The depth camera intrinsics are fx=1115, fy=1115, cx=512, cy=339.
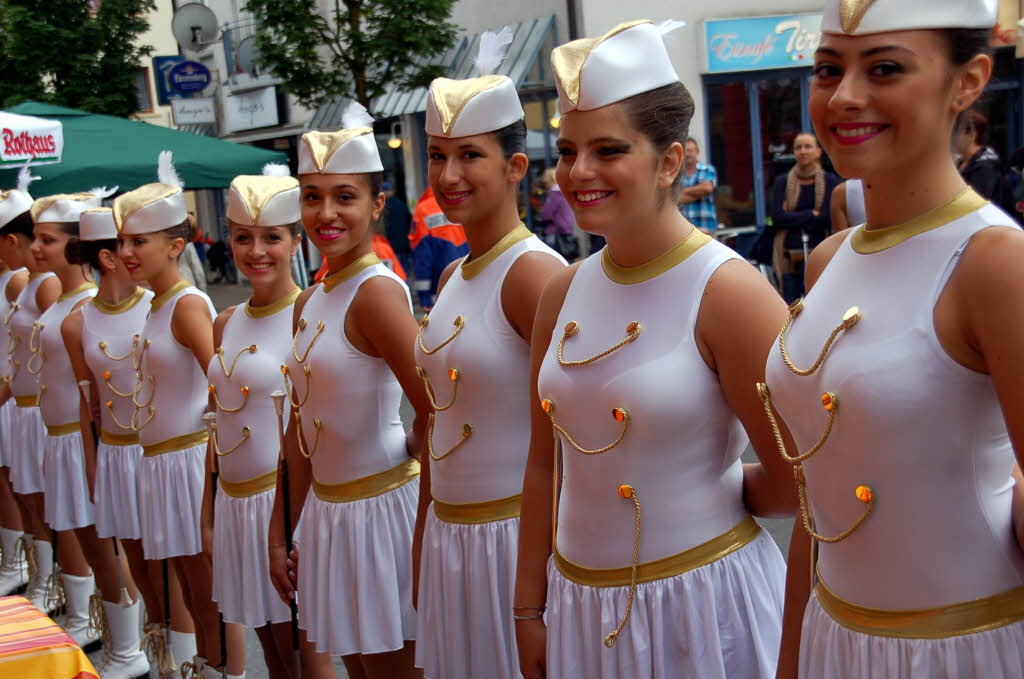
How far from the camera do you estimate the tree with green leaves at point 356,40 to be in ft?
43.5

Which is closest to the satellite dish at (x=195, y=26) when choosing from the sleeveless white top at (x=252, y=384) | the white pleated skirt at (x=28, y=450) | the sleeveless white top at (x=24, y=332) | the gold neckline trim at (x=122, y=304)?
the sleeveless white top at (x=24, y=332)

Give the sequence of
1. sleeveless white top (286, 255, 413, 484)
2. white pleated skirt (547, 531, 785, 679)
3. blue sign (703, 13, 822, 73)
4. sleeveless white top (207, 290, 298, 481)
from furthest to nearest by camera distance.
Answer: blue sign (703, 13, 822, 73)
sleeveless white top (207, 290, 298, 481)
sleeveless white top (286, 255, 413, 484)
white pleated skirt (547, 531, 785, 679)

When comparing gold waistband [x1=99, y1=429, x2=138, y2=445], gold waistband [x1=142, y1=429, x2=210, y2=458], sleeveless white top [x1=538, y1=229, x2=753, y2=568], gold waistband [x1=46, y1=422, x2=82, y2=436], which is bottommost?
gold waistband [x1=46, y1=422, x2=82, y2=436]

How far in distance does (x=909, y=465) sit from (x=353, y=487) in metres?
1.99

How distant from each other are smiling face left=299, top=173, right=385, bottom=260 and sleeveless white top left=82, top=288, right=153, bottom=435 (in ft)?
5.06

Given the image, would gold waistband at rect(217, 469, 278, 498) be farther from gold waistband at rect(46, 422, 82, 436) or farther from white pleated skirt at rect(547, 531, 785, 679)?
gold waistband at rect(46, 422, 82, 436)

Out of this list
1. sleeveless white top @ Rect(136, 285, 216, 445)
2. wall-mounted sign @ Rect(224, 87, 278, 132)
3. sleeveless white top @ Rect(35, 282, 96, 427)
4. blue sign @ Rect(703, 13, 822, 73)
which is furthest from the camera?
wall-mounted sign @ Rect(224, 87, 278, 132)

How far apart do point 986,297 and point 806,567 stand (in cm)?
63

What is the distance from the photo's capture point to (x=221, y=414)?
12.5ft

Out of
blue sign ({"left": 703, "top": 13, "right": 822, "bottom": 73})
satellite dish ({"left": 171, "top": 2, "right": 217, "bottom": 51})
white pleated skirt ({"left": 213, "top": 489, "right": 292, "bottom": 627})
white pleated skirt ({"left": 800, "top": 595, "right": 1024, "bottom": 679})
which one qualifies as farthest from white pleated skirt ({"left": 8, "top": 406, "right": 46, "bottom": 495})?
blue sign ({"left": 703, "top": 13, "right": 822, "bottom": 73})

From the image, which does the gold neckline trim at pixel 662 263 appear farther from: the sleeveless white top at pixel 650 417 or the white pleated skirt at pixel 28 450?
the white pleated skirt at pixel 28 450

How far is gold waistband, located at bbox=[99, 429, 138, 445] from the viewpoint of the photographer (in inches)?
183

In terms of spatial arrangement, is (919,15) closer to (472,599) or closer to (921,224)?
(921,224)

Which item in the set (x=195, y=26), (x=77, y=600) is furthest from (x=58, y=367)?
(x=195, y=26)
